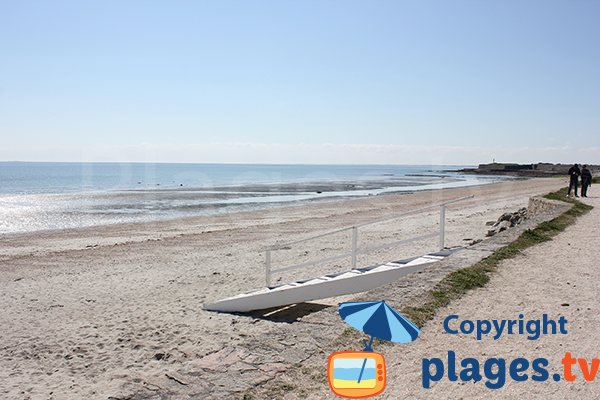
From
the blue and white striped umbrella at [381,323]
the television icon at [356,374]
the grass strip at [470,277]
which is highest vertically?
the blue and white striped umbrella at [381,323]

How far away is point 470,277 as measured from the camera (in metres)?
7.58

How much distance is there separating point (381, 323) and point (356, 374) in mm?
577

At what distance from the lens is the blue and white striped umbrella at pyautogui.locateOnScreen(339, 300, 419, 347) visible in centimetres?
471

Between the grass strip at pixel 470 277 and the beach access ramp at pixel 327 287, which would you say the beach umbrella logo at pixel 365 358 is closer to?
the grass strip at pixel 470 277

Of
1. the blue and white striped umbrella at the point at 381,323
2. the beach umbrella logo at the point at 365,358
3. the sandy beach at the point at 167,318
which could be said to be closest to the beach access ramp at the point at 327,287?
the sandy beach at the point at 167,318

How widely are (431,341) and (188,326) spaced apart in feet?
15.1

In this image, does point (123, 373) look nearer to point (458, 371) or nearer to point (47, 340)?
point (47, 340)

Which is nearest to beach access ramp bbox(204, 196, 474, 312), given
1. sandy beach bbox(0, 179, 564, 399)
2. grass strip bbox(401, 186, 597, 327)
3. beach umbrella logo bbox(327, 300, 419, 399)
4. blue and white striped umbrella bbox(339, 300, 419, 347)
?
sandy beach bbox(0, 179, 564, 399)

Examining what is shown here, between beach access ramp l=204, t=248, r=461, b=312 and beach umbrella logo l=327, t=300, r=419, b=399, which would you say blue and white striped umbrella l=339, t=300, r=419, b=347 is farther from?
beach access ramp l=204, t=248, r=461, b=312

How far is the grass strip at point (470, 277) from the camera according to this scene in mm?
6140

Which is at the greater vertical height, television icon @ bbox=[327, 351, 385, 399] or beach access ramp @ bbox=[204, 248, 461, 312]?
television icon @ bbox=[327, 351, 385, 399]

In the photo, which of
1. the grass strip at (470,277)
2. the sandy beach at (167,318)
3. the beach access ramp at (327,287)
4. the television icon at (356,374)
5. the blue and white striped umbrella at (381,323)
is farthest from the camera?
the beach access ramp at (327,287)

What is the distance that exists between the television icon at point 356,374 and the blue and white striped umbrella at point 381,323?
21 centimetres

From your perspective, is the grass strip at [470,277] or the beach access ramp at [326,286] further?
the beach access ramp at [326,286]
